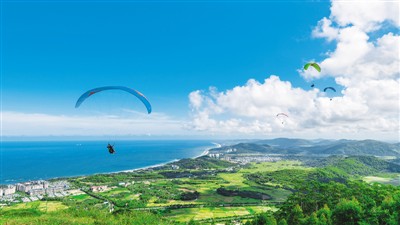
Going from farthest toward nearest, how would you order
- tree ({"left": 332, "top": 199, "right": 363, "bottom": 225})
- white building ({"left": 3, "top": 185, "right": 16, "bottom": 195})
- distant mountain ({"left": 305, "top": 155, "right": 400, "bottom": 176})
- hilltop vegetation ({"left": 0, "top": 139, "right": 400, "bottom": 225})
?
distant mountain ({"left": 305, "top": 155, "right": 400, "bottom": 176})
white building ({"left": 3, "top": 185, "right": 16, "bottom": 195})
hilltop vegetation ({"left": 0, "top": 139, "right": 400, "bottom": 225})
tree ({"left": 332, "top": 199, "right": 363, "bottom": 225})

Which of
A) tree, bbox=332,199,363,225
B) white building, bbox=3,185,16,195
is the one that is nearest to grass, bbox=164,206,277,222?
tree, bbox=332,199,363,225

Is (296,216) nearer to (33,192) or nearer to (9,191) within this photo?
(33,192)

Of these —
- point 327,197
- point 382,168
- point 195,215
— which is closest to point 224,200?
point 195,215

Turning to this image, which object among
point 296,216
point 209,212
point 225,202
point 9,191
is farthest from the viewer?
point 9,191

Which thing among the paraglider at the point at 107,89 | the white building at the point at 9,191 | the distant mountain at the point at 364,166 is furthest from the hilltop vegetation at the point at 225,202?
the white building at the point at 9,191

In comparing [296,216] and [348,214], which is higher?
[348,214]

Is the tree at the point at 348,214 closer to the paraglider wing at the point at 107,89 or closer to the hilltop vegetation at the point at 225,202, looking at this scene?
the hilltop vegetation at the point at 225,202

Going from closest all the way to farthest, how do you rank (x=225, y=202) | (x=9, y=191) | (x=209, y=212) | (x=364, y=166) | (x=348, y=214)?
1. (x=348, y=214)
2. (x=209, y=212)
3. (x=225, y=202)
4. (x=9, y=191)
5. (x=364, y=166)

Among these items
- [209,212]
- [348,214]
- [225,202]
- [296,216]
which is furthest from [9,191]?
[348,214]

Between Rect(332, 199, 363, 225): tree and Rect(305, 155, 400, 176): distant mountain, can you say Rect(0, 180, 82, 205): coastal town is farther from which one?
Rect(305, 155, 400, 176): distant mountain

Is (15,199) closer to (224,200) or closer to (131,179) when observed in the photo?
(131,179)

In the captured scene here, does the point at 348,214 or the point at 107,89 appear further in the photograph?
the point at 348,214
